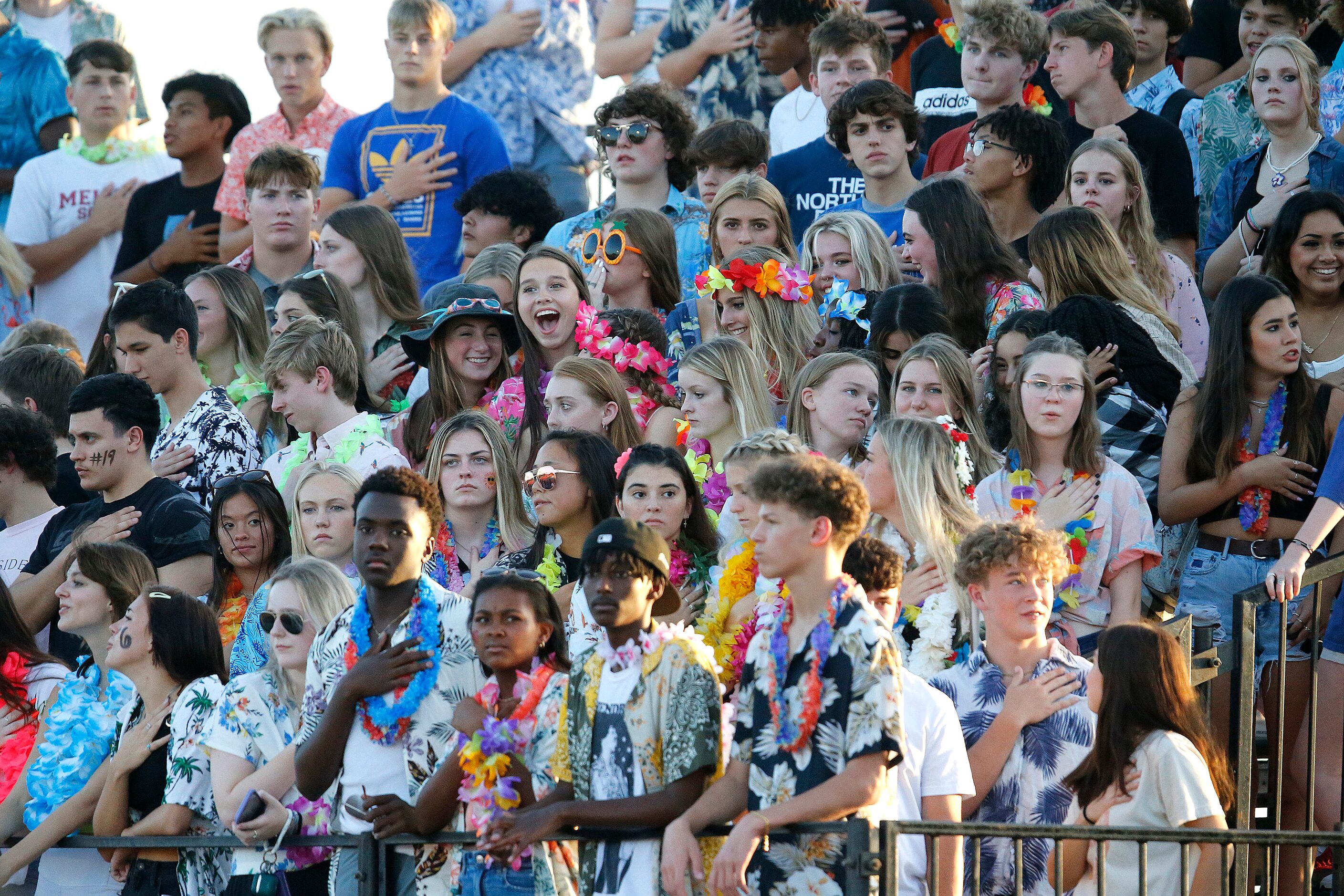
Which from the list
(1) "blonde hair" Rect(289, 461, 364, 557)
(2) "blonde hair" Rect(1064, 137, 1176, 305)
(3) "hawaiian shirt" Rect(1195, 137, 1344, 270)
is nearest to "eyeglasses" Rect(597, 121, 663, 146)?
(2) "blonde hair" Rect(1064, 137, 1176, 305)

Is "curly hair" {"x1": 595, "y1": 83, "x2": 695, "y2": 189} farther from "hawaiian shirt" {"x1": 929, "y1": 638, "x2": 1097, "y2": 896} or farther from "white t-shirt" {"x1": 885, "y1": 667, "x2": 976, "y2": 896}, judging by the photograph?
"white t-shirt" {"x1": 885, "y1": 667, "x2": 976, "y2": 896}

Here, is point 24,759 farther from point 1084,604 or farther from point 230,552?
point 1084,604

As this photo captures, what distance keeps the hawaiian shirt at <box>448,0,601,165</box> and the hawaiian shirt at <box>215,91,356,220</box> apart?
0.94 metres

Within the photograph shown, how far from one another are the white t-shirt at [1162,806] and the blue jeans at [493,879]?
1560 millimetres

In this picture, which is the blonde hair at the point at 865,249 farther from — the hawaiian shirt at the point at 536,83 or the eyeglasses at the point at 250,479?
the hawaiian shirt at the point at 536,83

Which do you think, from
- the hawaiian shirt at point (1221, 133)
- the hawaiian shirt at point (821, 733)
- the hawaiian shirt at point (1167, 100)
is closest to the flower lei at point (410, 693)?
the hawaiian shirt at point (821, 733)

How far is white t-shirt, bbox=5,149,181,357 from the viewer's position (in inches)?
435

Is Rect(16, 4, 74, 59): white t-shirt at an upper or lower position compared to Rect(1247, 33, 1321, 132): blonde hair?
upper

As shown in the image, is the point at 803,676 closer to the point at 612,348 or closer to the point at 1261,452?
the point at 1261,452

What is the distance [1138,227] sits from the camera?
25.7 ft

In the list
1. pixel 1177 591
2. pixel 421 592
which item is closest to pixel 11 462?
pixel 421 592

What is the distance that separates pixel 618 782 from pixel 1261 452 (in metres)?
3.38

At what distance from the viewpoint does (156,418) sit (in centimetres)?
742

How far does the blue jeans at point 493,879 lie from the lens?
4.81m
